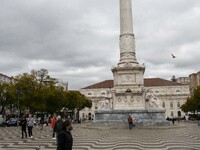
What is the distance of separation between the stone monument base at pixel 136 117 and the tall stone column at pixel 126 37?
765cm

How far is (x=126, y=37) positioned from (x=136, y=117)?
1159 centimetres

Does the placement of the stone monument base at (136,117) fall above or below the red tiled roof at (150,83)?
below

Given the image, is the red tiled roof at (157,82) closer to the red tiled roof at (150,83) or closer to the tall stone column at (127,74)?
the red tiled roof at (150,83)

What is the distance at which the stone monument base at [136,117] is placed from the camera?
35375 millimetres

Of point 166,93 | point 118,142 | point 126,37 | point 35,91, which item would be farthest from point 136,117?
point 166,93

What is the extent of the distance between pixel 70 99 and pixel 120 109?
39.7 meters

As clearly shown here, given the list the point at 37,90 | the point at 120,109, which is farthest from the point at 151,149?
the point at 37,90

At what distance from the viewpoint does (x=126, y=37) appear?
42.0 m

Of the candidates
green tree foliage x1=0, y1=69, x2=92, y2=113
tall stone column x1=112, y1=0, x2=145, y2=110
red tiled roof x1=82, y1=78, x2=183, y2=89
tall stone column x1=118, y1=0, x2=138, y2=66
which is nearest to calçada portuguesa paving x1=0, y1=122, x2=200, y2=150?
tall stone column x1=112, y1=0, x2=145, y2=110

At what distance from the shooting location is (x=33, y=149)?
49.9ft

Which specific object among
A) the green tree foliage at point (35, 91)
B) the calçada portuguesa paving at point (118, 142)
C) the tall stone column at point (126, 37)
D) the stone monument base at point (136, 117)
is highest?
the tall stone column at point (126, 37)

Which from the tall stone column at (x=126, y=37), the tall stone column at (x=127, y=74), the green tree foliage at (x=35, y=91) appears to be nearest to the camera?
the tall stone column at (x=127, y=74)

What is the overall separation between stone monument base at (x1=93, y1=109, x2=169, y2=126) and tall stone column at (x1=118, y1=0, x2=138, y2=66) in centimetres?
765

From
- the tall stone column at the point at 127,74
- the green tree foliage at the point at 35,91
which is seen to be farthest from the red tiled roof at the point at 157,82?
the tall stone column at the point at 127,74
